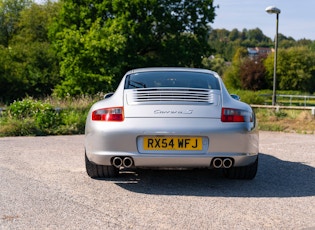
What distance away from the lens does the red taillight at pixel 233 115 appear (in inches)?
185

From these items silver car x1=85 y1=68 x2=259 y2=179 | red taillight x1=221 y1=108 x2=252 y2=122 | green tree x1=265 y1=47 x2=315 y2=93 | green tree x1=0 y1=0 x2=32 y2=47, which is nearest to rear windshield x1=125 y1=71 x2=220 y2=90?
silver car x1=85 y1=68 x2=259 y2=179

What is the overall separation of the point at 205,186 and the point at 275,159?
264cm

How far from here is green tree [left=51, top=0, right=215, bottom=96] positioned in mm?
29250

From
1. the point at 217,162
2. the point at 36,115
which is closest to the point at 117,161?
the point at 217,162

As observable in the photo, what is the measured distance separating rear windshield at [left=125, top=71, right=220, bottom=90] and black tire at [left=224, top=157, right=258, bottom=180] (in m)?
0.95

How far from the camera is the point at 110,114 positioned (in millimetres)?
4754

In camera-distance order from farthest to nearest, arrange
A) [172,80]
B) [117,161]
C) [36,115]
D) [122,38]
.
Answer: [122,38] < [36,115] < [172,80] < [117,161]

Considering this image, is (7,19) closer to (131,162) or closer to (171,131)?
(131,162)

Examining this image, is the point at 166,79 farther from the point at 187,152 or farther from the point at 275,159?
Answer: the point at 275,159

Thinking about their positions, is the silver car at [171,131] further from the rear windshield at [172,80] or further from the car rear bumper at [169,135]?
the rear windshield at [172,80]

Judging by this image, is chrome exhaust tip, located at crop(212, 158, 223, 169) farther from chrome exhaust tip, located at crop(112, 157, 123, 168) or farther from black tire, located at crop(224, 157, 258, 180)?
chrome exhaust tip, located at crop(112, 157, 123, 168)

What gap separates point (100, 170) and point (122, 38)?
23413 mm

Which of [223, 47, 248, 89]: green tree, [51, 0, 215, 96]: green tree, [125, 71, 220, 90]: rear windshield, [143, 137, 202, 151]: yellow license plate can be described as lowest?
[223, 47, 248, 89]: green tree

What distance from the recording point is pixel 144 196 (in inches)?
179
